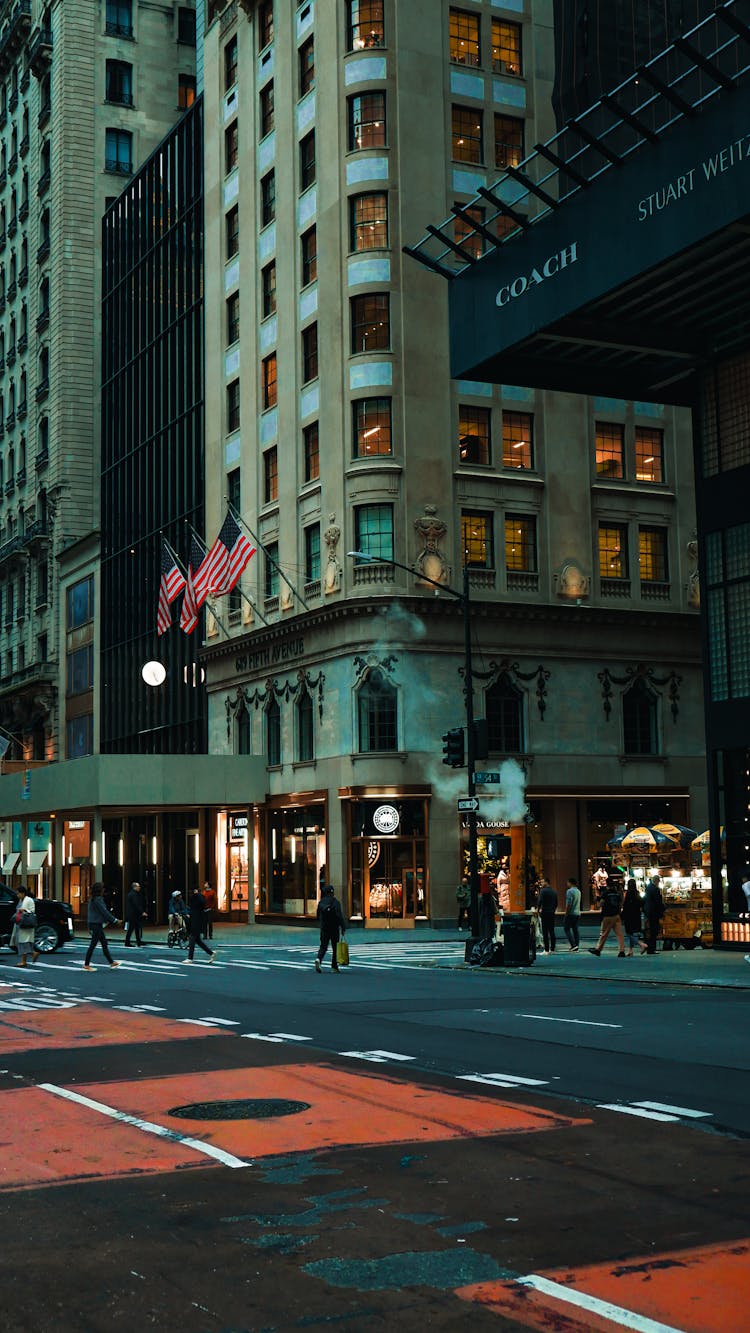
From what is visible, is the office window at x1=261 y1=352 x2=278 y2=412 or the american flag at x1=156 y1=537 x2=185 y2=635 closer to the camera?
the american flag at x1=156 y1=537 x2=185 y2=635

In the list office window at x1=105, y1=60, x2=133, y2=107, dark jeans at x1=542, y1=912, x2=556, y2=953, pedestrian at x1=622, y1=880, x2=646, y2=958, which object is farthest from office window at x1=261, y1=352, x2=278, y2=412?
office window at x1=105, y1=60, x2=133, y2=107

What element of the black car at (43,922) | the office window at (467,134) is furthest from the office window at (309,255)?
the black car at (43,922)

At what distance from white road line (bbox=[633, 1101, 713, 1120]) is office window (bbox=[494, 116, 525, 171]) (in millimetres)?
44189

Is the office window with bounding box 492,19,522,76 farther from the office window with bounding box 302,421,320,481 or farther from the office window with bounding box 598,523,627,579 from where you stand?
the office window with bounding box 598,523,627,579

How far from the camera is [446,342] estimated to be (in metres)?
48.5

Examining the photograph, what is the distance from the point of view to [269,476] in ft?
178

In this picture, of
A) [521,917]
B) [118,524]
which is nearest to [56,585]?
[118,524]

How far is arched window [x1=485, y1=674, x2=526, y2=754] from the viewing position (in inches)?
1916

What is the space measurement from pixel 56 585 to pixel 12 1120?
2783 inches

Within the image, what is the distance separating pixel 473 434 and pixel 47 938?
21.9m

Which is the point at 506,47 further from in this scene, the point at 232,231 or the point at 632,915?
the point at 632,915

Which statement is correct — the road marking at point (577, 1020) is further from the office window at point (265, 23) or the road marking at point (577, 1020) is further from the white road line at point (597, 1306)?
the office window at point (265, 23)

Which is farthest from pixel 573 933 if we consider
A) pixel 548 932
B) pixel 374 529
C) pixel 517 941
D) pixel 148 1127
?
pixel 148 1127

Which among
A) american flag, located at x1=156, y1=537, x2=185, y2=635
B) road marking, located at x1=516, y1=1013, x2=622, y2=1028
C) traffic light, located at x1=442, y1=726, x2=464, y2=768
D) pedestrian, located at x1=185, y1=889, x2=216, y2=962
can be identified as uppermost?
american flag, located at x1=156, y1=537, x2=185, y2=635
